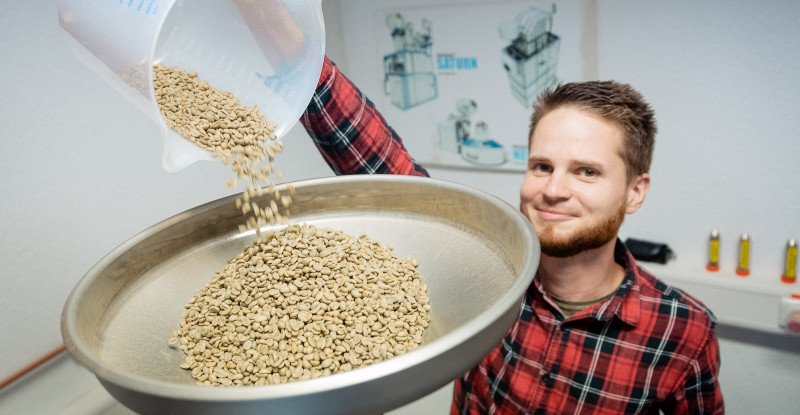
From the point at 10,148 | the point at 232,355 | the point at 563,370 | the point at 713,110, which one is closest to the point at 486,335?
the point at 232,355

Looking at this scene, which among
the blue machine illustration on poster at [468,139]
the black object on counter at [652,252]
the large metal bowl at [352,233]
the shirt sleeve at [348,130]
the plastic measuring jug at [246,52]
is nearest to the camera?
the large metal bowl at [352,233]

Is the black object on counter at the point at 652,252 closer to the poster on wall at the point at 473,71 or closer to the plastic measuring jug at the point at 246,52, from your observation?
the poster on wall at the point at 473,71

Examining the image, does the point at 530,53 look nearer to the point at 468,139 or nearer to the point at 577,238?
the point at 468,139

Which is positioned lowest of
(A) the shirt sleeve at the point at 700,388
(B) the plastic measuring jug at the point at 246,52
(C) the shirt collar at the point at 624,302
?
(A) the shirt sleeve at the point at 700,388

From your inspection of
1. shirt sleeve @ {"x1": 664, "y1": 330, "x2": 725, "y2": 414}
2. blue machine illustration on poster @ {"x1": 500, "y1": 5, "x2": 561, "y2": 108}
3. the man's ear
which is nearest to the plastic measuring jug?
the man's ear

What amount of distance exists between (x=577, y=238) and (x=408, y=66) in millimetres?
1568

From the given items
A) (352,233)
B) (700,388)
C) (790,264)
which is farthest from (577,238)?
(790,264)

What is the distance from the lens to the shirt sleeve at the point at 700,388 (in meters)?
1.25

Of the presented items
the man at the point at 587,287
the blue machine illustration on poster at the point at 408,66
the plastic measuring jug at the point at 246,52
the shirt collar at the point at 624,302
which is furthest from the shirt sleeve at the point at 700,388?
the blue machine illustration on poster at the point at 408,66

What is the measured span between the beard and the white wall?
98 centimetres

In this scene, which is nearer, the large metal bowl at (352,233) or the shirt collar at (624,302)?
the large metal bowl at (352,233)

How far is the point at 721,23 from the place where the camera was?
72.4 inches

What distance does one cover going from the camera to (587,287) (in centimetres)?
136

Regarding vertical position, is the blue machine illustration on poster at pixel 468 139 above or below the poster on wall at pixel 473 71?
below
